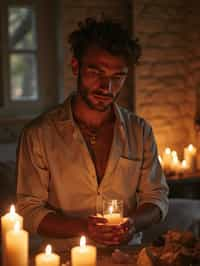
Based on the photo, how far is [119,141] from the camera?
2.22 meters

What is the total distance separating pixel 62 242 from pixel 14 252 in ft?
2.55

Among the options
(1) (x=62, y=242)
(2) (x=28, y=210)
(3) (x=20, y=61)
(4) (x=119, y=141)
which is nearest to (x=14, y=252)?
(2) (x=28, y=210)

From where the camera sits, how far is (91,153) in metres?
2.19

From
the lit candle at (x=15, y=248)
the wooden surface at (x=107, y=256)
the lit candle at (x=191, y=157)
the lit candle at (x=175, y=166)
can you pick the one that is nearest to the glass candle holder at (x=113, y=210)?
the wooden surface at (x=107, y=256)

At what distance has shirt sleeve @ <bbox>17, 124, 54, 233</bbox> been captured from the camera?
6.49ft

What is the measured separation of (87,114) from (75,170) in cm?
27

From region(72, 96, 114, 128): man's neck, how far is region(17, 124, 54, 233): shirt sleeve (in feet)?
0.74

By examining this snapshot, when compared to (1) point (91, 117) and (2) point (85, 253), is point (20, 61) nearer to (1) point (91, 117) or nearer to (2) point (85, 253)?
(1) point (91, 117)

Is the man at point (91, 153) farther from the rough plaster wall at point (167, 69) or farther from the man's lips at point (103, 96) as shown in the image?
the rough plaster wall at point (167, 69)

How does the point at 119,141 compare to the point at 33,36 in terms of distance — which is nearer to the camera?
the point at 119,141

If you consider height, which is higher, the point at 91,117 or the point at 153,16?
the point at 153,16

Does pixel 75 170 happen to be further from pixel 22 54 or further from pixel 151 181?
pixel 22 54

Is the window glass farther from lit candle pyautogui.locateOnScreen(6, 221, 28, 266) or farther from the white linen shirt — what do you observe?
lit candle pyautogui.locateOnScreen(6, 221, 28, 266)

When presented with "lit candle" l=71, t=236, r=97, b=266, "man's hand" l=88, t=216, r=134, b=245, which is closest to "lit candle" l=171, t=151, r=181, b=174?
"man's hand" l=88, t=216, r=134, b=245
